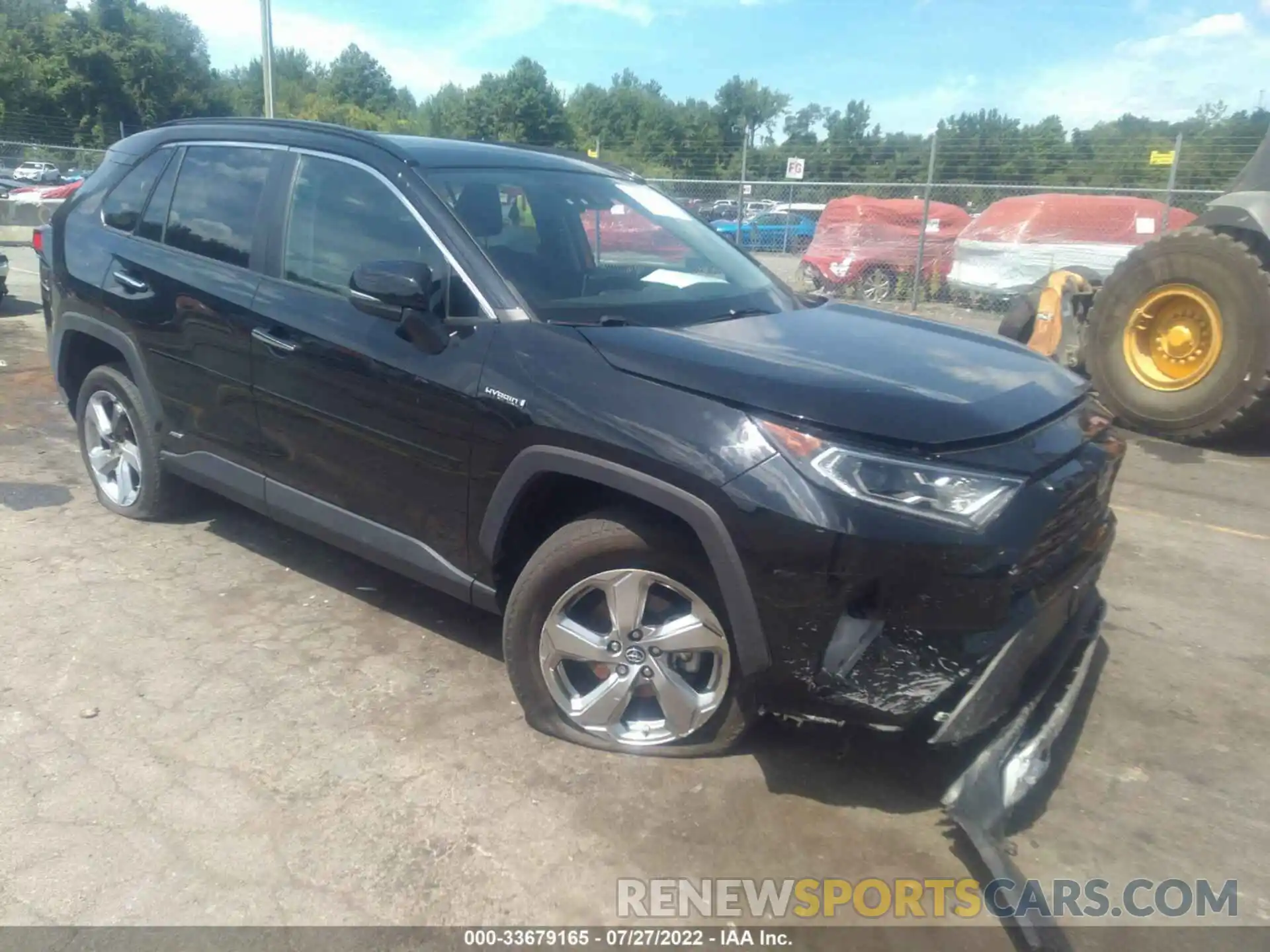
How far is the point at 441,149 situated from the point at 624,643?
2078 mm

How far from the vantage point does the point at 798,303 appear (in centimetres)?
402

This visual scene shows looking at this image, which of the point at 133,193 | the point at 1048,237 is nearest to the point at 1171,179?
the point at 1048,237

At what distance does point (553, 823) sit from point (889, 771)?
3.54 ft

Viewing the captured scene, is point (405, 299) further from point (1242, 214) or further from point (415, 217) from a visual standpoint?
point (1242, 214)

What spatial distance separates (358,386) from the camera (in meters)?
3.45

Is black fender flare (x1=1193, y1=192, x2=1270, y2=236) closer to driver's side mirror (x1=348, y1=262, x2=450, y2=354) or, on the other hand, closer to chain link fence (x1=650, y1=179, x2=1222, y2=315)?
chain link fence (x1=650, y1=179, x2=1222, y2=315)

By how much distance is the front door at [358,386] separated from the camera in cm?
326

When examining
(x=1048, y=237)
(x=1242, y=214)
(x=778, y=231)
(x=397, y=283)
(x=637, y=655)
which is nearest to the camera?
(x=637, y=655)

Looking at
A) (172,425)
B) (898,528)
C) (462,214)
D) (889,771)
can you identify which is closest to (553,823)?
(889,771)

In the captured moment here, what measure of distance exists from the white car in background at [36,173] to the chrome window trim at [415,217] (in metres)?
28.8

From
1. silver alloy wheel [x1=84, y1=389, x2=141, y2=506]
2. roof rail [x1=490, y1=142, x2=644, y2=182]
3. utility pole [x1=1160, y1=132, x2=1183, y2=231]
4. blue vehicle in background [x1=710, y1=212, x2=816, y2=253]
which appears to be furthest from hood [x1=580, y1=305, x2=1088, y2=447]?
blue vehicle in background [x1=710, y1=212, x2=816, y2=253]

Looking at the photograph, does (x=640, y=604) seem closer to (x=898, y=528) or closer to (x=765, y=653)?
(x=765, y=653)

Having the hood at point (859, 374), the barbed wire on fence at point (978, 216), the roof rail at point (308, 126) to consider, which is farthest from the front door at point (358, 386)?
the barbed wire on fence at point (978, 216)

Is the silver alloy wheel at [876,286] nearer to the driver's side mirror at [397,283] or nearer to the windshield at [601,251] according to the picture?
the windshield at [601,251]
